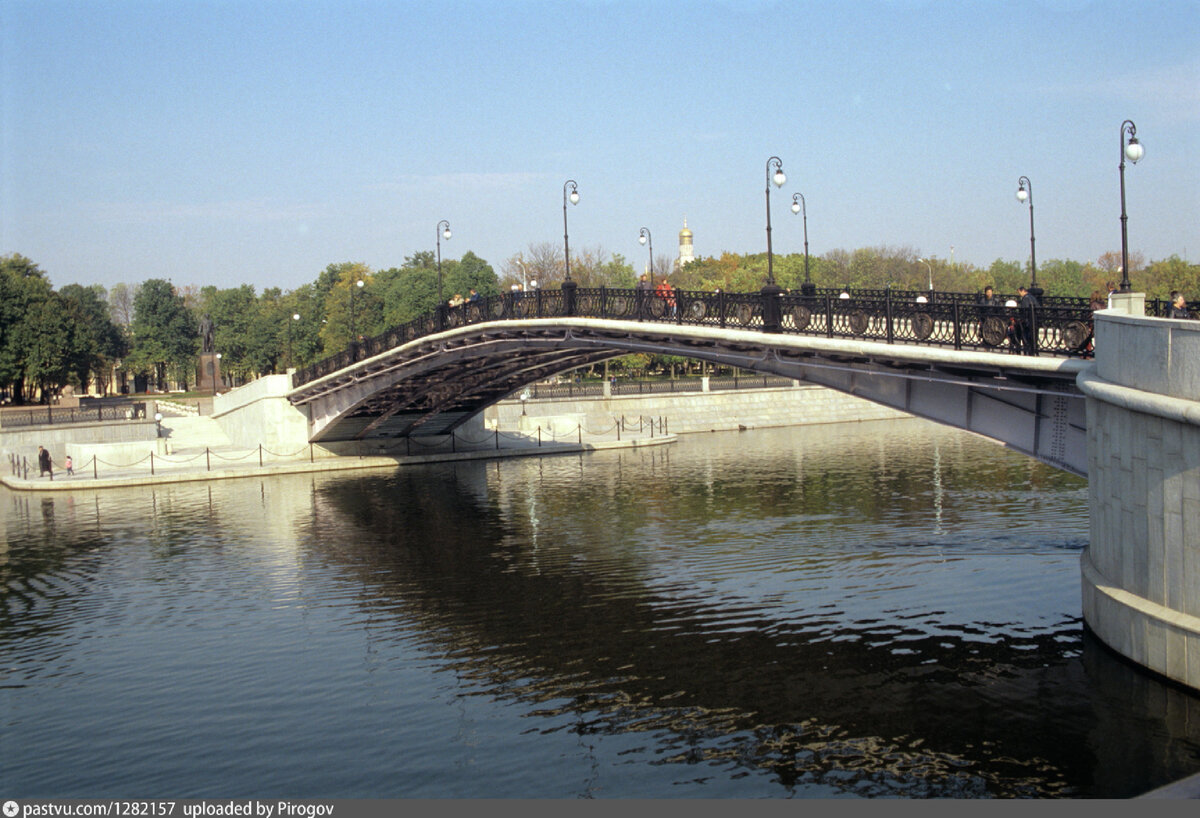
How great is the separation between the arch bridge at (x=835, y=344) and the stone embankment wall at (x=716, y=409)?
47.8 feet

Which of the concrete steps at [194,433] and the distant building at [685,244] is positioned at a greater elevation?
the distant building at [685,244]

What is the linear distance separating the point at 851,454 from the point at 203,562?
23.3 meters

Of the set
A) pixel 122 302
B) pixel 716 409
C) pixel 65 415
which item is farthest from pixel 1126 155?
pixel 122 302

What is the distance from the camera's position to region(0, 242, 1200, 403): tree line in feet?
200

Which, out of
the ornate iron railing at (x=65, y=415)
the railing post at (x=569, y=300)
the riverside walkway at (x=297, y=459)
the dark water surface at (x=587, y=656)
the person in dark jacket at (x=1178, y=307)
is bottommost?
the dark water surface at (x=587, y=656)

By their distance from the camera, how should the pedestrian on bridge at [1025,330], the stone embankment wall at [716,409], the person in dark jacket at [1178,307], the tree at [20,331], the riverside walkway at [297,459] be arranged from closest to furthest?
the pedestrian on bridge at [1025,330] → the person in dark jacket at [1178,307] → the riverside walkway at [297,459] → the stone embankment wall at [716,409] → the tree at [20,331]

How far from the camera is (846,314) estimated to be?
1864 cm

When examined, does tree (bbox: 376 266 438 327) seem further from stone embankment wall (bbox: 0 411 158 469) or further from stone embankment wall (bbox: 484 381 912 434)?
stone embankment wall (bbox: 0 411 158 469)

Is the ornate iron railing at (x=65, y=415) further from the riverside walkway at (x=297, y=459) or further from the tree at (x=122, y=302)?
the tree at (x=122, y=302)

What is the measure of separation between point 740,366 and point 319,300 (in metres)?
75.2

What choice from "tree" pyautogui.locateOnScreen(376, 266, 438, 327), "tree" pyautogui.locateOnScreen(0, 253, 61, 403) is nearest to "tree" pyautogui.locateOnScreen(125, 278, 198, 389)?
"tree" pyautogui.locateOnScreen(376, 266, 438, 327)

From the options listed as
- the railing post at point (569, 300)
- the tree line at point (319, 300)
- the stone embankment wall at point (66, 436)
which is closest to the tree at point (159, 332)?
the tree line at point (319, 300)

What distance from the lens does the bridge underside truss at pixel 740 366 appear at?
16.0 metres

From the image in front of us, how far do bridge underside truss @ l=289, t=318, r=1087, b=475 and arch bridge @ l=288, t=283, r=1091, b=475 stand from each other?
32 millimetres
